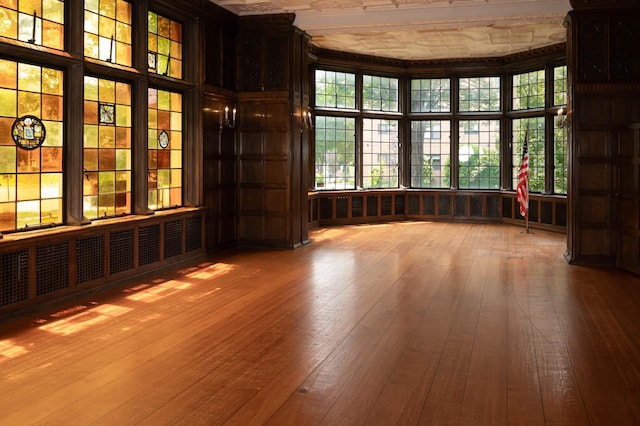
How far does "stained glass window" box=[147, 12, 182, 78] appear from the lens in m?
7.32

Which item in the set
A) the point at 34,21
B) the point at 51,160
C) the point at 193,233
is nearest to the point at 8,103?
the point at 51,160

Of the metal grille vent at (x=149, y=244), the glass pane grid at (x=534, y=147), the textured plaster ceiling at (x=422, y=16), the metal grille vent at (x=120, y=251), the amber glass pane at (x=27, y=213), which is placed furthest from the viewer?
the glass pane grid at (x=534, y=147)

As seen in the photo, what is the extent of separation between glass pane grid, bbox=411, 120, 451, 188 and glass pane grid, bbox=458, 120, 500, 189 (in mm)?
311

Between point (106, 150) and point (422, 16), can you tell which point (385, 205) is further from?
point (106, 150)

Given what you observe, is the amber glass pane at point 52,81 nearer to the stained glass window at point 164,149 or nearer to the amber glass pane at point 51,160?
the amber glass pane at point 51,160

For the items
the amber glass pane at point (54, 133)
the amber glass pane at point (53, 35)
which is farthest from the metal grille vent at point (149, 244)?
the amber glass pane at point (53, 35)

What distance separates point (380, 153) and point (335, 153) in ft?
4.24

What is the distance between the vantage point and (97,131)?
6.37 meters

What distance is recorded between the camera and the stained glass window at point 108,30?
6.19 metres

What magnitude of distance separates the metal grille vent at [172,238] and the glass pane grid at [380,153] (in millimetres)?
6260

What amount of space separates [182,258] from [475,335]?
4329 mm

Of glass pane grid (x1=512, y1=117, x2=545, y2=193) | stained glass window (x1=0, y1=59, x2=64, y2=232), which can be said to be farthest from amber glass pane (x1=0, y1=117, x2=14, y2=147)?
glass pane grid (x1=512, y1=117, x2=545, y2=193)

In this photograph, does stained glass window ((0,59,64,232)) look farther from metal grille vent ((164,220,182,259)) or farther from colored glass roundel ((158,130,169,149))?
colored glass roundel ((158,130,169,149))

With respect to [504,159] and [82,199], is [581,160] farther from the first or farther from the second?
[82,199]
